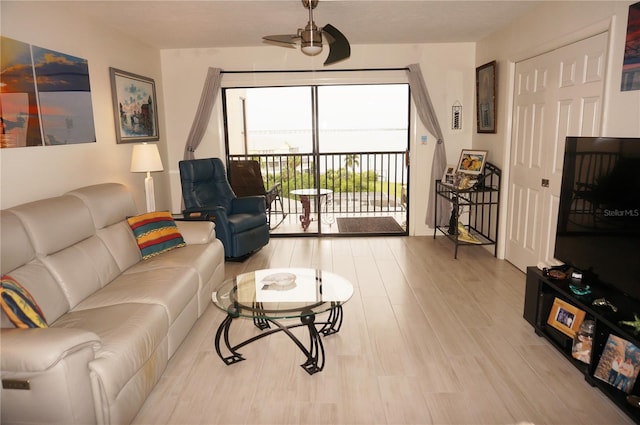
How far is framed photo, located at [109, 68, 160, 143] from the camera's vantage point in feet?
13.3

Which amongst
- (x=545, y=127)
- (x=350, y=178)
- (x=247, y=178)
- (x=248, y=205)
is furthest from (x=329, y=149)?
(x=545, y=127)

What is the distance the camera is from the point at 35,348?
65.5 inches

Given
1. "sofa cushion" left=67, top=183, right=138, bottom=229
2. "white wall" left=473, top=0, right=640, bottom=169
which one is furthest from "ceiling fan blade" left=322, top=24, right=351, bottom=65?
"sofa cushion" left=67, top=183, right=138, bottom=229

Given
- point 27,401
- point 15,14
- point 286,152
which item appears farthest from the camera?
point 286,152

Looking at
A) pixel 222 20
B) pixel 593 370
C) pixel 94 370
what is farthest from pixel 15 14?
pixel 593 370

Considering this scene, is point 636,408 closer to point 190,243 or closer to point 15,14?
point 190,243

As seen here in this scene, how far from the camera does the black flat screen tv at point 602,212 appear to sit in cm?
218

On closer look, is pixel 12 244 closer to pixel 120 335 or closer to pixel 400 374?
pixel 120 335

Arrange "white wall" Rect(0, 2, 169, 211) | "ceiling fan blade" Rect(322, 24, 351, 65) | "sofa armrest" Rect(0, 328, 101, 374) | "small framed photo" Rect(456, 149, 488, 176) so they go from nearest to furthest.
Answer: "sofa armrest" Rect(0, 328, 101, 374) → "white wall" Rect(0, 2, 169, 211) → "ceiling fan blade" Rect(322, 24, 351, 65) → "small framed photo" Rect(456, 149, 488, 176)

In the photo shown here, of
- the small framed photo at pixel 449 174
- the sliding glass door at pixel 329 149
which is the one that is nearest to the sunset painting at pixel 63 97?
the sliding glass door at pixel 329 149

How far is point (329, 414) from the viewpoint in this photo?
211 centimetres

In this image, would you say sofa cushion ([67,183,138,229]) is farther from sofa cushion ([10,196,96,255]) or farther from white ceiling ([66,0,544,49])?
white ceiling ([66,0,544,49])

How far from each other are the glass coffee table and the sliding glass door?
2.77 meters

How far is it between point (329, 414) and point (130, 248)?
1.98 meters
